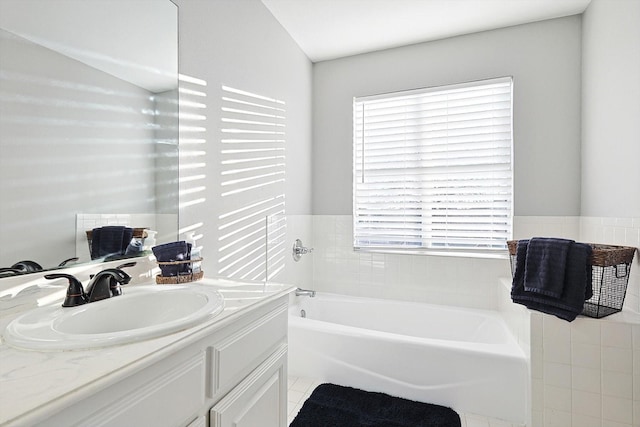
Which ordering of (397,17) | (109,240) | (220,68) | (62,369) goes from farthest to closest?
(397,17) < (220,68) < (109,240) < (62,369)

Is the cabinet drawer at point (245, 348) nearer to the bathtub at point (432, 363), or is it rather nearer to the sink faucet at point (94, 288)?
the sink faucet at point (94, 288)

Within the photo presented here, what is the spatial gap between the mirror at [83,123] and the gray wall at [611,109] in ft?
7.64

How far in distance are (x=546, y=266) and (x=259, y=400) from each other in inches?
60.7

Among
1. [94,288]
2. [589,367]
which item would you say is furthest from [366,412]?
[94,288]

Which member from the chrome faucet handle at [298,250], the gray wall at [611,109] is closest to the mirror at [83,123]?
the chrome faucet handle at [298,250]

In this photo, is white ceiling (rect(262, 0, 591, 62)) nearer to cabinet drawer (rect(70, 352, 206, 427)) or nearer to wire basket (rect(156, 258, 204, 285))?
wire basket (rect(156, 258, 204, 285))

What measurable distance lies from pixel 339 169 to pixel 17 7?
2.33 m

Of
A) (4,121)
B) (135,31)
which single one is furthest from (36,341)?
(135,31)

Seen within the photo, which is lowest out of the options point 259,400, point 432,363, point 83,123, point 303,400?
point 303,400

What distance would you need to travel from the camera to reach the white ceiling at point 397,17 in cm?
223

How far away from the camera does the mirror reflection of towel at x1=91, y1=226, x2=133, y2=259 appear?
3.85ft

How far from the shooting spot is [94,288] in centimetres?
98

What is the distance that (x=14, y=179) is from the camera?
939 mm

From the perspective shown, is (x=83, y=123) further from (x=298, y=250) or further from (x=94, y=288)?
(x=298, y=250)
